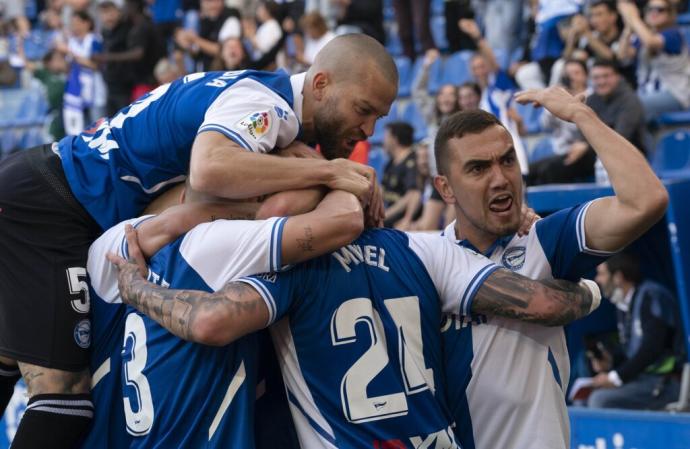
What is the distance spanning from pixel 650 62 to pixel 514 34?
8.10 feet

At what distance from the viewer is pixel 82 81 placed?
15.6 m

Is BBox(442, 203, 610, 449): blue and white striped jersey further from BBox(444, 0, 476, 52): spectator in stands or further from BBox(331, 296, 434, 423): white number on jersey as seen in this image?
BBox(444, 0, 476, 52): spectator in stands

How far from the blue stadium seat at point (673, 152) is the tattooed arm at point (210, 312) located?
289 inches

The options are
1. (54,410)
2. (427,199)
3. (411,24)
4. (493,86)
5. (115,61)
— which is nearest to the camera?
(54,410)

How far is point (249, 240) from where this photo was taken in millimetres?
3754

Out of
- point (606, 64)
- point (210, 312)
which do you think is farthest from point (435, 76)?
point (210, 312)

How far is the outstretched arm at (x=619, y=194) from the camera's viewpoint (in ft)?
12.5

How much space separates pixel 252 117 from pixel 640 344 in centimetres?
512

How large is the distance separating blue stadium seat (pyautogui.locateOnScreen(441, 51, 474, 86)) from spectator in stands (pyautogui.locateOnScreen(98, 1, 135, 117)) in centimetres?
420

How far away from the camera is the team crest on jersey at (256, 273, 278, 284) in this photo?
373 centimetres

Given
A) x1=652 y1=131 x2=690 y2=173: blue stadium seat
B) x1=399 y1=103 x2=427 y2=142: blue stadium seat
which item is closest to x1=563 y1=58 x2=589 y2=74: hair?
x1=652 y1=131 x2=690 y2=173: blue stadium seat

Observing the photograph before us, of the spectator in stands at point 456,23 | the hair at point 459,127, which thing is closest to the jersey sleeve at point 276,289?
the hair at point 459,127

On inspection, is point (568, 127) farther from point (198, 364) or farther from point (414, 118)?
point (198, 364)

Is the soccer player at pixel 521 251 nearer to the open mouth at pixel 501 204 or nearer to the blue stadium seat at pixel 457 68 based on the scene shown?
the open mouth at pixel 501 204
